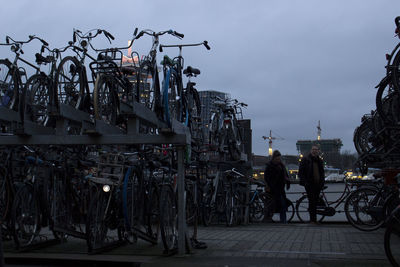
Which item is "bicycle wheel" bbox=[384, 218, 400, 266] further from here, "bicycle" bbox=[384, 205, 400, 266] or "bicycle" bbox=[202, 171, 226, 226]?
"bicycle" bbox=[202, 171, 226, 226]

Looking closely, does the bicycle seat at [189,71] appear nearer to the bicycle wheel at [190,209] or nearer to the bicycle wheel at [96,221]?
the bicycle wheel at [190,209]

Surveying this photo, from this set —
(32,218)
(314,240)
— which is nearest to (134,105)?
(32,218)

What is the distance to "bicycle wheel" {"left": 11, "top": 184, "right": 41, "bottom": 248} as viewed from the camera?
6455 millimetres

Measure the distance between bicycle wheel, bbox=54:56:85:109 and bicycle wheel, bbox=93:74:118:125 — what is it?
23.1 inches

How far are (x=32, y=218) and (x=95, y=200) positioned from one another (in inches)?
42.6

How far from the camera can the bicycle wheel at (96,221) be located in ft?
20.5

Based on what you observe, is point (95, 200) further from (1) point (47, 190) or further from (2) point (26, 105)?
(2) point (26, 105)

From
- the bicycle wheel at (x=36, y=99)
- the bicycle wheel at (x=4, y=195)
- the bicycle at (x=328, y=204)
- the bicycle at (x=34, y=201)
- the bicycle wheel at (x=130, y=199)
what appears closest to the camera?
the bicycle wheel at (x=130, y=199)

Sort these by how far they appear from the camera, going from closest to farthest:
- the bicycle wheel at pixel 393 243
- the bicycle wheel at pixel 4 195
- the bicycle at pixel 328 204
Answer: the bicycle wheel at pixel 393 243 → the bicycle wheel at pixel 4 195 → the bicycle at pixel 328 204

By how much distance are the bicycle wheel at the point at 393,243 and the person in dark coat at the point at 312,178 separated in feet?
22.0

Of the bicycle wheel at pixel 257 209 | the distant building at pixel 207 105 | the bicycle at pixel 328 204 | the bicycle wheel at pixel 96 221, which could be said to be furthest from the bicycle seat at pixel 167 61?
the bicycle at pixel 328 204

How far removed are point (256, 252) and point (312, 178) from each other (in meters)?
5.76

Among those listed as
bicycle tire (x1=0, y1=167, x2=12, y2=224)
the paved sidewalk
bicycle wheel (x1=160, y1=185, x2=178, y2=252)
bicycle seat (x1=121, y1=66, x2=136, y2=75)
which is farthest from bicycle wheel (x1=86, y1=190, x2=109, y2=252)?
bicycle seat (x1=121, y1=66, x2=136, y2=75)

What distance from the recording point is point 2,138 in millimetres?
6660
